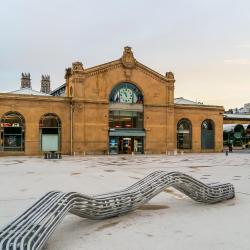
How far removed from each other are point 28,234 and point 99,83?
40.6 metres

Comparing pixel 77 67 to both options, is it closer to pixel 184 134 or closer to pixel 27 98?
pixel 27 98

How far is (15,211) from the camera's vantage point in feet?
33.8

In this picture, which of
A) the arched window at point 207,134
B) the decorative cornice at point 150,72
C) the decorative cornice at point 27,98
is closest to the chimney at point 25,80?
the decorative cornice at point 27,98

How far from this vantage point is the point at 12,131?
4172 centimetres

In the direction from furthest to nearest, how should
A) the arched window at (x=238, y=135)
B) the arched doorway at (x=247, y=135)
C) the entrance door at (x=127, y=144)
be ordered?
1. the arched doorway at (x=247, y=135)
2. the arched window at (x=238, y=135)
3. the entrance door at (x=127, y=144)

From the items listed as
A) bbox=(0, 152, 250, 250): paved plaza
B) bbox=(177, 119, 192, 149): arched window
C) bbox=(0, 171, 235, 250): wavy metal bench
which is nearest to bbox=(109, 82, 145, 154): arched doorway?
bbox=(177, 119, 192, 149): arched window

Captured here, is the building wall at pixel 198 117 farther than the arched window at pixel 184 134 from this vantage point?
Yes

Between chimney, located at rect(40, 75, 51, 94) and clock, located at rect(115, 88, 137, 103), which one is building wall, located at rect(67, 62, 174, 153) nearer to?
clock, located at rect(115, 88, 137, 103)

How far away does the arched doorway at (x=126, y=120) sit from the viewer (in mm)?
46969

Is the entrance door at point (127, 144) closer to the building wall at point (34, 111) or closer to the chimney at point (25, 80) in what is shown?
the building wall at point (34, 111)

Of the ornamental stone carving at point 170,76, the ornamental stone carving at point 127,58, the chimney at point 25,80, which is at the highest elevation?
the chimney at point 25,80

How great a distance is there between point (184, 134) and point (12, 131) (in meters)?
24.6

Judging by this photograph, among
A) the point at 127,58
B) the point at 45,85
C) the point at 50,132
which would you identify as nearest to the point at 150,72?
the point at 127,58

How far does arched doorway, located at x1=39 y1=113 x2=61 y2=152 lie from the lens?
43.0 metres
